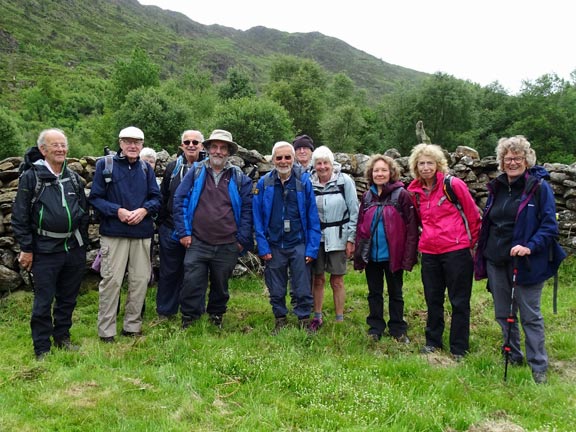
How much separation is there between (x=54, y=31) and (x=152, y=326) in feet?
460

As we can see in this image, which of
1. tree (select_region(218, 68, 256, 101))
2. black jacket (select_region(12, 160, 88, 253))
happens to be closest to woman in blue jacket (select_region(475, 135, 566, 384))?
black jacket (select_region(12, 160, 88, 253))

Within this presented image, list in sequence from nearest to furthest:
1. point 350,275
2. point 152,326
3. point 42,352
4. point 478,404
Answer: point 478,404
point 42,352
point 152,326
point 350,275

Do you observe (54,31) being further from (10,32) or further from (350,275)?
(350,275)

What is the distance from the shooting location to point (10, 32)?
344 ft

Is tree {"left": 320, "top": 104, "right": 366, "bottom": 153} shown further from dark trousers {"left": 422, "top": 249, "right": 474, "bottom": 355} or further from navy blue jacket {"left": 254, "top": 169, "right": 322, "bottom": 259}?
dark trousers {"left": 422, "top": 249, "right": 474, "bottom": 355}

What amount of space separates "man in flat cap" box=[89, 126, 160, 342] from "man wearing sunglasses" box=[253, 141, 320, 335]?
151 centimetres

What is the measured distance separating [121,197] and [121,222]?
34 centimetres

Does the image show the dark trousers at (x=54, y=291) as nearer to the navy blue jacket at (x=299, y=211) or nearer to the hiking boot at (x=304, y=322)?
the navy blue jacket at (x=299, y=211)

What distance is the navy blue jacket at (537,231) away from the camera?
448cm

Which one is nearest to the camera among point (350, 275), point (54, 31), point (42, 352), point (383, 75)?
point (42, 352)

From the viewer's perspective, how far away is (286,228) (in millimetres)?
5695

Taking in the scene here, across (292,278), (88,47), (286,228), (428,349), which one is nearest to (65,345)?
(292,278)

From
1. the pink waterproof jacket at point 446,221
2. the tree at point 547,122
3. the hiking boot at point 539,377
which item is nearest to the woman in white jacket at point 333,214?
the pink waterproof jacket at point 446,221

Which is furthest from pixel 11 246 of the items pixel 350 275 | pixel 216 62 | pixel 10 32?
pixel 216 62
